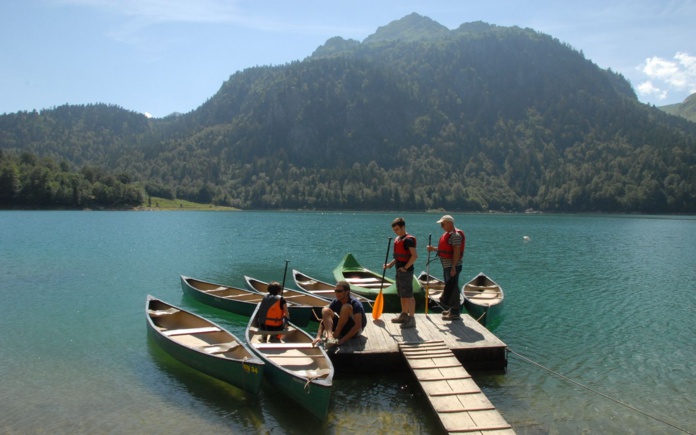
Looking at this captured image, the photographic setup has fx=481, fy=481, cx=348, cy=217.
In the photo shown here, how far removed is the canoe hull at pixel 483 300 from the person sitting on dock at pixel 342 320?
237 inches

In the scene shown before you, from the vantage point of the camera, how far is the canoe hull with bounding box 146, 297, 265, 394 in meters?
12.7

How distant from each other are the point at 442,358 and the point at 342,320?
122 inches

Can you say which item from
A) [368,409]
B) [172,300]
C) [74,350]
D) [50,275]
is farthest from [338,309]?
[50,275]

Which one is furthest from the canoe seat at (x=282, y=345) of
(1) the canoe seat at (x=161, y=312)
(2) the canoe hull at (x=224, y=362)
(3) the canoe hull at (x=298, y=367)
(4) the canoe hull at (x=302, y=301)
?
(1) the canoe seat at (x=161, y=312)

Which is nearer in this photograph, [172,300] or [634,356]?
[634,356]

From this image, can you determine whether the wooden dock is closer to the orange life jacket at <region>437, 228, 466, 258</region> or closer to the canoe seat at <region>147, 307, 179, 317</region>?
the orange life jacket at <region>437, 228, 466, 258</region>

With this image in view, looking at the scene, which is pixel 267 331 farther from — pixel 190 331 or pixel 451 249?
pixel 451 249

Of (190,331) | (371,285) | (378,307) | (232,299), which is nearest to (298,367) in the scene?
(378,307)

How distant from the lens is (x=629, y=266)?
142ft

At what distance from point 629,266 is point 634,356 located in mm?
29730

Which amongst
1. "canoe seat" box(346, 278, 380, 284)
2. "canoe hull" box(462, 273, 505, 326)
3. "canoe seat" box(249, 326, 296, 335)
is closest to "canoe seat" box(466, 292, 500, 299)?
"canoe hull" box(462, 273, 505, 326)

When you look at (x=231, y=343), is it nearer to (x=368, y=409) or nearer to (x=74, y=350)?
(x=368, y=409)

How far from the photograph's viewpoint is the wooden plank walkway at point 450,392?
10.0 metres

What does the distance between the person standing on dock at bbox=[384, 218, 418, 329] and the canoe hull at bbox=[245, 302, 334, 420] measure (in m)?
3.41
